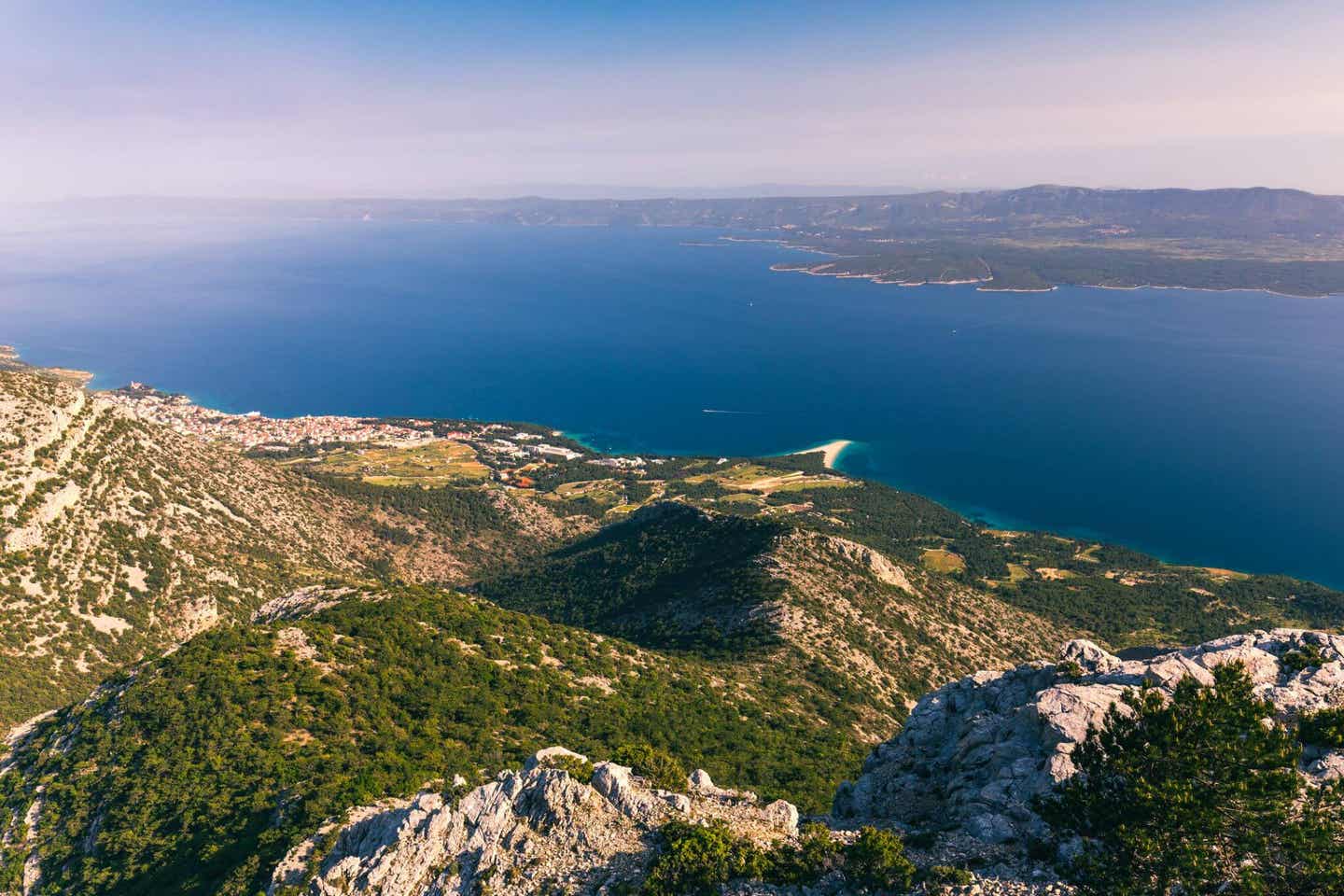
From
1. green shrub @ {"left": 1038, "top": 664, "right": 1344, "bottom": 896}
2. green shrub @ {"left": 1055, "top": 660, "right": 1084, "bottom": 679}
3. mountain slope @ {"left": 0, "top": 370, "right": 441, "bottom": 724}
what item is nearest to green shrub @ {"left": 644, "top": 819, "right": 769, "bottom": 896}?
green shrub @ {"left": 1038, "top": 664, "right": 1344, "bottom": 896}

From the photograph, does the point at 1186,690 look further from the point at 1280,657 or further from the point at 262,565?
the point at 262,565

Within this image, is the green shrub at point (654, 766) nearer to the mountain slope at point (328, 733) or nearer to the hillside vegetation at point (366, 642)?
the hillside vegetation at point (366, 642)

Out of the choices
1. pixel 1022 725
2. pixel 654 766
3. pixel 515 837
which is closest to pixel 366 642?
pixel 654 766

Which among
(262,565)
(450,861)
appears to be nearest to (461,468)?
(262,565)

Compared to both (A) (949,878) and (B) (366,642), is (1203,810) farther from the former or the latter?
(B) (366,642)

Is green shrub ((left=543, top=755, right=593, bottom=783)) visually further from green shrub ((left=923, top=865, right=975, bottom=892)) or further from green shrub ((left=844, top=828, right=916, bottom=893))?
green shrub ((left=923, top=865, right=975, bottom=892))

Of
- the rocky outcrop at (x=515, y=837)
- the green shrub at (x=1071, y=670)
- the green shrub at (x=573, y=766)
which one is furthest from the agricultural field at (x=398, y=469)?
the green shrub at (x=1071, y=670)

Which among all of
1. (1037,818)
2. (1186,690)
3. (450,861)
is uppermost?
(1186,690)

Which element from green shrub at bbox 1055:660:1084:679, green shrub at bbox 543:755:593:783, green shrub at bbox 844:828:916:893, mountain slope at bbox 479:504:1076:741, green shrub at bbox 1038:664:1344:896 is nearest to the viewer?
green shrub at bbox 1038:664:1344:896
